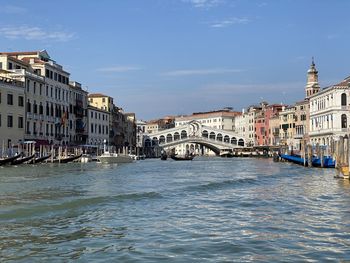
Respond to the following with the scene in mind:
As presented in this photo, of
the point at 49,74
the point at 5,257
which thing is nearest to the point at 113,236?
the point at 5,257

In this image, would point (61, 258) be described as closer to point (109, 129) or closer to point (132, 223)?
point (132, 223)

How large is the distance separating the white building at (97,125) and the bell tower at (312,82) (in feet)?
73.0

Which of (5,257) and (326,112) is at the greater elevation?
(326,112)

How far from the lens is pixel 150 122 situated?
112750 mm

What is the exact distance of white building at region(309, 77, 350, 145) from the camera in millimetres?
40375

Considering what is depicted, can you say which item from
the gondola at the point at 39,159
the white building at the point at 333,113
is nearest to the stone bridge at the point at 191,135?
the white building at the point at 333,113

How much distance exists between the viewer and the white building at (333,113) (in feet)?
132

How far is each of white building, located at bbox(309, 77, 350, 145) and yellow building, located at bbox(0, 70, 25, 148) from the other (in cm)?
2241

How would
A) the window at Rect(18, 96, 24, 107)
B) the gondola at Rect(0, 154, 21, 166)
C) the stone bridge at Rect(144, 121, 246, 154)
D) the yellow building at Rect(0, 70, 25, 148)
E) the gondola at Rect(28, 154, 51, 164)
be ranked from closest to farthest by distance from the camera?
the gondola at Rect(0, 154, 21, 166) → the yellow building at Rect(0, 70, 25, 148) → the gondola at Rect(28, 154, 51, 164) → the window at Rect(18, 96, 24, 107) → the stone bridge at Rect(144, 121, 246, 154)

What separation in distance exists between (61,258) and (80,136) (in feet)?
135

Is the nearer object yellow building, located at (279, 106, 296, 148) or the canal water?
the canal water

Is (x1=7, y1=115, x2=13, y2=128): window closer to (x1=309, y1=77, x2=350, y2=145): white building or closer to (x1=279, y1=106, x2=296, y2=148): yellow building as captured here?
(x1=309, y1=77, x2=350, y2=145): white building

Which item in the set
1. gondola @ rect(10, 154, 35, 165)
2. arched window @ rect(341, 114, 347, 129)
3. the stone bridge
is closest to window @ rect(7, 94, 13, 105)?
gondola @ rect(10, 154, 35, 165)

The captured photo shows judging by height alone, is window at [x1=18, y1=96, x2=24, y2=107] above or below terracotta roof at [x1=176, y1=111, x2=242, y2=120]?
below
